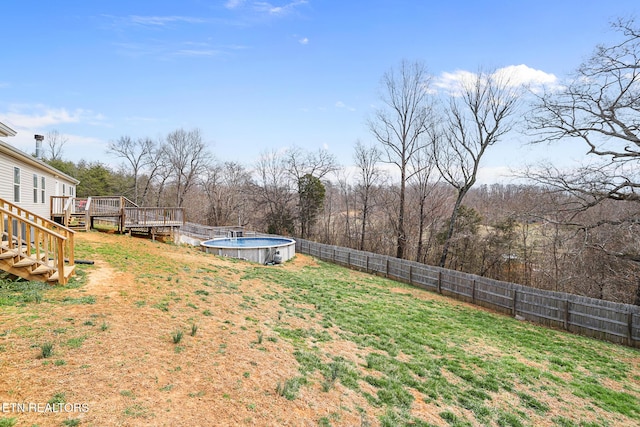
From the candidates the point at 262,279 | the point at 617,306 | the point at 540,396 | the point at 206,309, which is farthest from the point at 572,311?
the point at 206,309

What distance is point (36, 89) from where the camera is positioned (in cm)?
1688

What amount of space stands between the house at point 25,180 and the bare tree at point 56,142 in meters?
28.6

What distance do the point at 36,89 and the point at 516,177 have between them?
2405 cm

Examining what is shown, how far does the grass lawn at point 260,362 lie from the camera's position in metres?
3.09

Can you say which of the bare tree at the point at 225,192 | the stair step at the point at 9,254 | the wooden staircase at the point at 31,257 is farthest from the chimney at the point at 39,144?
the bare tree at the point at 225,192

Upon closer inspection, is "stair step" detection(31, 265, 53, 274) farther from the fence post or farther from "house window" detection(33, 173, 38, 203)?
the fence post

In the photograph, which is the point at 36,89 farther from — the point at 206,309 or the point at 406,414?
the point at 406,414

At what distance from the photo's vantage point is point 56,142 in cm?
3669

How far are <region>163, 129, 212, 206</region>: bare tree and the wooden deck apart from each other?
706 inches

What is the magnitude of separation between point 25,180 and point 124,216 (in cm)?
347

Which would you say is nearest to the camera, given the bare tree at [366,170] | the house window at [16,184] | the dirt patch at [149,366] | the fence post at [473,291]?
the dirt patch at [149,366]

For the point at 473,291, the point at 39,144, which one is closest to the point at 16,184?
the point at 39,144

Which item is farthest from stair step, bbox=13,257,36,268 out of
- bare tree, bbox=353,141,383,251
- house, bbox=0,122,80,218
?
bare tree, bbox=353,141,383,251

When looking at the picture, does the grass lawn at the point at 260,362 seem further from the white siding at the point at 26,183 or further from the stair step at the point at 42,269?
the white siding at the point at 26,183
